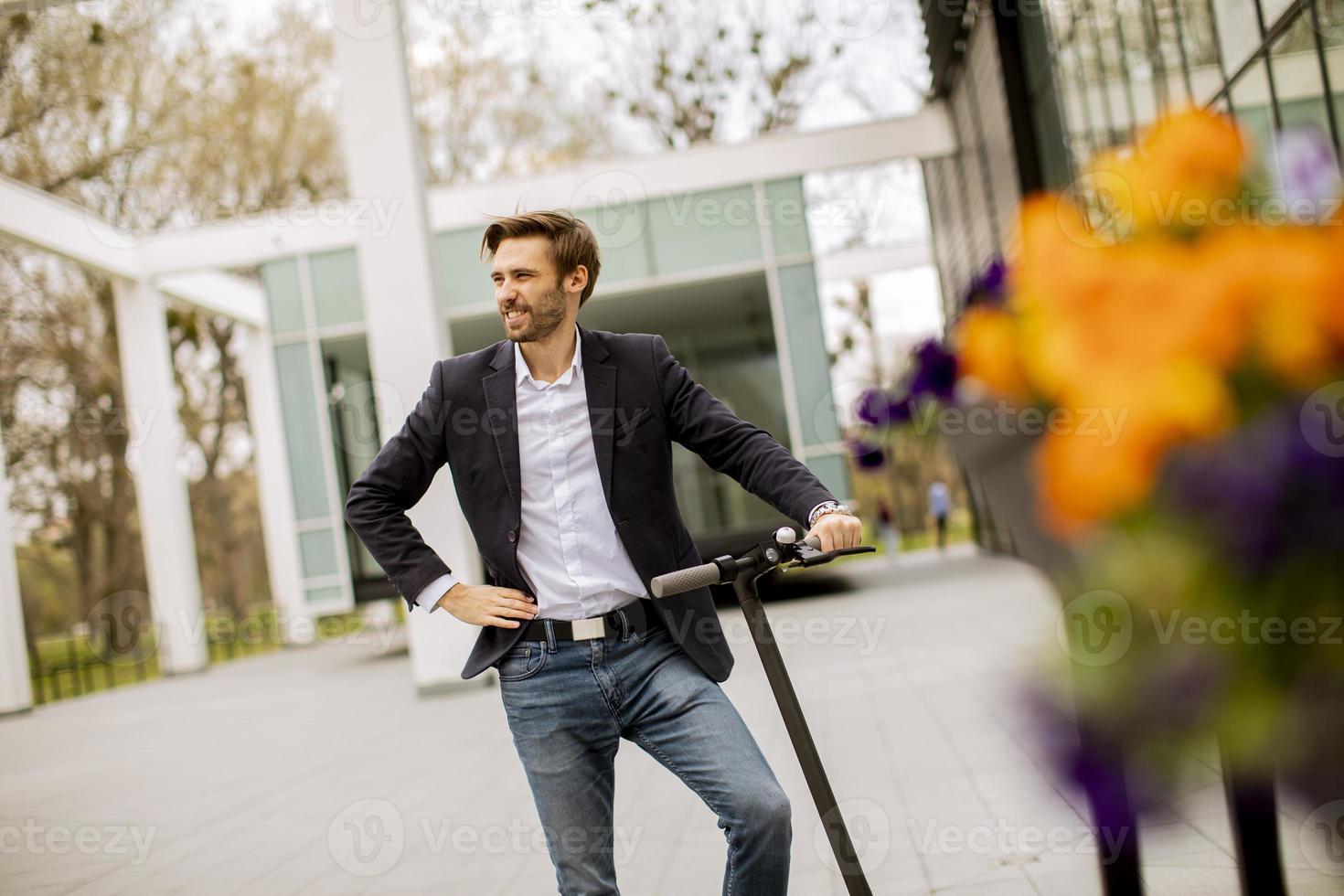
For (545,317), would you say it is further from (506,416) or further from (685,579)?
(685,579)

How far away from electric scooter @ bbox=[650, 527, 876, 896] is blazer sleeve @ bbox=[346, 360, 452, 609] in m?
0.71

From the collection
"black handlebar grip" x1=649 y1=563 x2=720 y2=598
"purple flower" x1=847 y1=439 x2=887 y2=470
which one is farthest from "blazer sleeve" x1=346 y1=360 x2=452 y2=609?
"purple flower" x1=847 y1=439 x2=887 y2=470

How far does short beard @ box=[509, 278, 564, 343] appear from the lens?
8.83 ft

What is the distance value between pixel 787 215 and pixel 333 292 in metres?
6.42

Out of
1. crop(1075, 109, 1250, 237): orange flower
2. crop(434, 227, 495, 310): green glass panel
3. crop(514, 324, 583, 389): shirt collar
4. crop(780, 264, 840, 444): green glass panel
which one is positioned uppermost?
crop(434, 227, 495, 310): green glass panel

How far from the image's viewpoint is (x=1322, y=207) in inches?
35.4

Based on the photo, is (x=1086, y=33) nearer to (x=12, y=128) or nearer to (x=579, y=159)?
(x=579, y=159)

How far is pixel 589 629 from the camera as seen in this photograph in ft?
8.57

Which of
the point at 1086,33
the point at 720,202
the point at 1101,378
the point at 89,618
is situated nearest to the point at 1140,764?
the point at 1101,378

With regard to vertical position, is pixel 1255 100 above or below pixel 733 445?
above

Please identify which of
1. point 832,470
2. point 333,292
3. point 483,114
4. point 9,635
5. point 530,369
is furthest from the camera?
point 483,114

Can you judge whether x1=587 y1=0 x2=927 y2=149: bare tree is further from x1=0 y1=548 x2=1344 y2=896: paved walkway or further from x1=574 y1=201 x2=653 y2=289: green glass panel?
x1=0 y1=548 x2=1344 y2=896: paved walkway

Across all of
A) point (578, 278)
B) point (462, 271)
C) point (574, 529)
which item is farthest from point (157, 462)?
point (574, 529)

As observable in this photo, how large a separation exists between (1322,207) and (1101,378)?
246 millimetres
